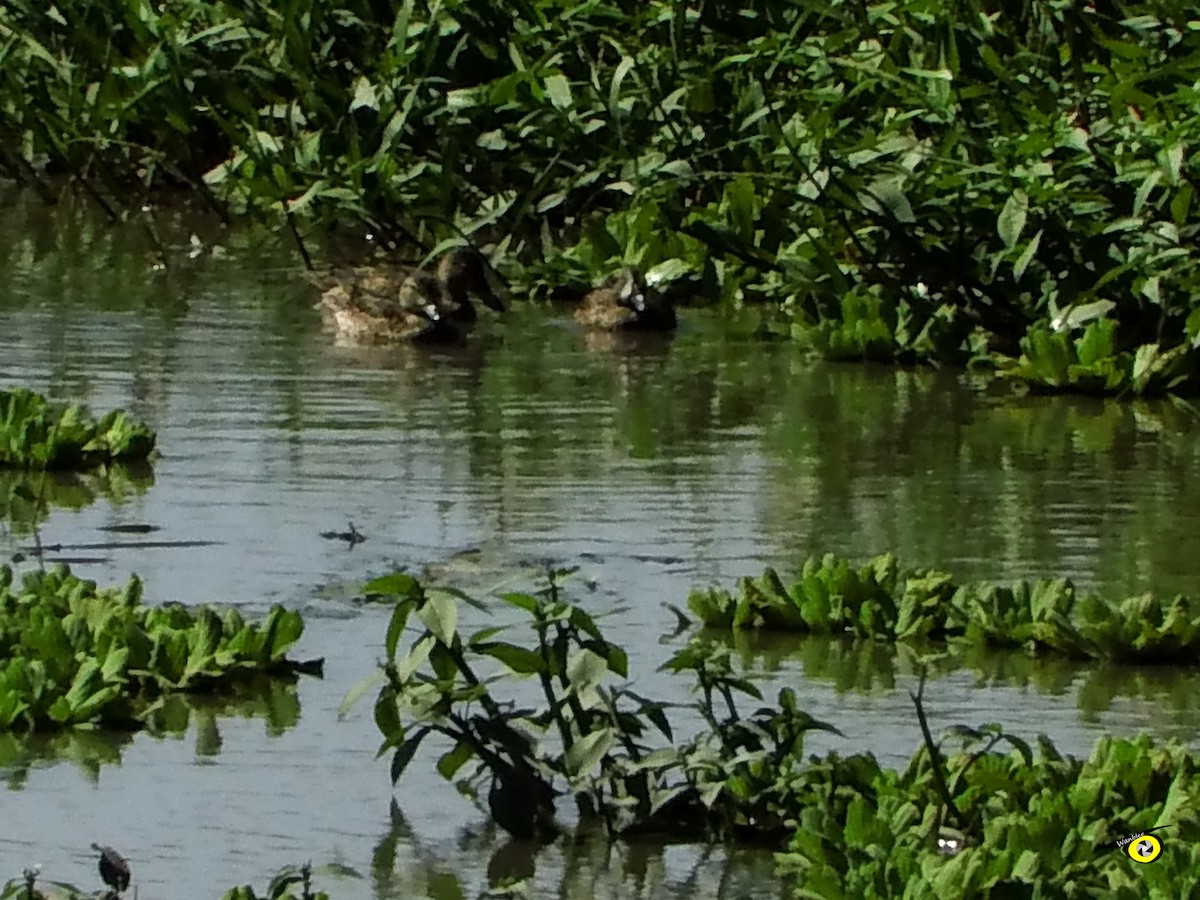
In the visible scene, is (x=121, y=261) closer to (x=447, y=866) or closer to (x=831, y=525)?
(x=831, y=525)

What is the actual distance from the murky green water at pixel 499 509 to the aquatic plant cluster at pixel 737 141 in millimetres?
374

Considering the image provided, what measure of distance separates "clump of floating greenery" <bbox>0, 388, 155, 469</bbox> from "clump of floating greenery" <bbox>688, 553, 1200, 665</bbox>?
247cm

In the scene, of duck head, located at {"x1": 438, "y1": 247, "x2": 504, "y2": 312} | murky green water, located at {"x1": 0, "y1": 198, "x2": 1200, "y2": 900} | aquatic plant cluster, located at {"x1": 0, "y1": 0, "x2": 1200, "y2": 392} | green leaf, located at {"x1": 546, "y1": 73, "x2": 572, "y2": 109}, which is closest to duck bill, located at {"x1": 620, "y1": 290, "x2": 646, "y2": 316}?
murky green water, located at {"x1": 0, "y1": 198, "x2": 1200, "y2": 900}

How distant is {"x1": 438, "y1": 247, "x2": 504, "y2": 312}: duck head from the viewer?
40.0 ft

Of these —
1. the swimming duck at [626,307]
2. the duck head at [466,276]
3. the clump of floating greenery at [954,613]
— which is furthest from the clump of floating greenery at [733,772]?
the duck head at [466,276]

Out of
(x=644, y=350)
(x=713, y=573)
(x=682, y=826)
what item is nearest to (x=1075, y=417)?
(x=644, y=350)

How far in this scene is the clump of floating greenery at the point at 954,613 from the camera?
661cm

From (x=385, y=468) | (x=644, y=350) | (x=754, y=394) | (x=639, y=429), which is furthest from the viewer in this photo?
(x=644, y=350)

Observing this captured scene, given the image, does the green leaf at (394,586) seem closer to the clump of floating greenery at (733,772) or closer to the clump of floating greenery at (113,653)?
the clump of floating greenery at (733,772)

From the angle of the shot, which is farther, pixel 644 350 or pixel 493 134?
pixel 493 134

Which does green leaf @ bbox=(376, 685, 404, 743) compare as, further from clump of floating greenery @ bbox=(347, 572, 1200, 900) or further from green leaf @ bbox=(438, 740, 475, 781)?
green leaf @ bbox=(438, 740, 475, 781)

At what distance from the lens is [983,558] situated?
7621mm

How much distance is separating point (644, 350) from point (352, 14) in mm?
3062

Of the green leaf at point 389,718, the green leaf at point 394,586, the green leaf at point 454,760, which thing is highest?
the green leaf at point 394,586
